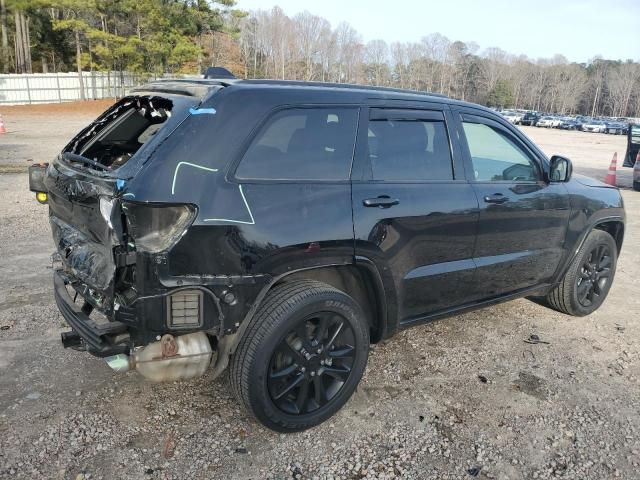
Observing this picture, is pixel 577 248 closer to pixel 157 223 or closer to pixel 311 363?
pixel 311 363

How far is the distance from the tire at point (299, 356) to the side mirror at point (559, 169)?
2067 millimetres

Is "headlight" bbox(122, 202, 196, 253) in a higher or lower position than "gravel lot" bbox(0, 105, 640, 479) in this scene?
higher

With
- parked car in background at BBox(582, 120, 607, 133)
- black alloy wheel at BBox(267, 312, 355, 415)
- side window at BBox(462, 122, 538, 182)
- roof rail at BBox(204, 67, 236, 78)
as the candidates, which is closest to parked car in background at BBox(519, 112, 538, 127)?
parked car in background at BBox(582, 120, 607, 133)

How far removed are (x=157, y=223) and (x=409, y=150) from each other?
170cm

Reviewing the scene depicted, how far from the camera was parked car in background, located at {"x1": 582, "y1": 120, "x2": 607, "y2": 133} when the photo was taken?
48.3m

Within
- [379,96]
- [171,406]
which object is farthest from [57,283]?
[379,96]

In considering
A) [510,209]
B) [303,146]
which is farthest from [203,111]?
[510,209]

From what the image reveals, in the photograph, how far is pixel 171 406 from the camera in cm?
333

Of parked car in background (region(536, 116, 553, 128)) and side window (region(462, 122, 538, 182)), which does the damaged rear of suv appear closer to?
side window (region(462, 122, 538, 182))

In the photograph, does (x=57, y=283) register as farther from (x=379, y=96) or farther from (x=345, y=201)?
(x=379, y=96)

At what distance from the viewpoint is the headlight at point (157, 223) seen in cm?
257

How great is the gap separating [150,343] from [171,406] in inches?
31.1

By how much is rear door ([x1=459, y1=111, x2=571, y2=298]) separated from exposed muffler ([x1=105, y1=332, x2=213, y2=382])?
2.03 meters

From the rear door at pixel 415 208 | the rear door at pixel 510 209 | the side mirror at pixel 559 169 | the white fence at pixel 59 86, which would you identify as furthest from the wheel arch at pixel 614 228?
the white fence at pixel 59 86
